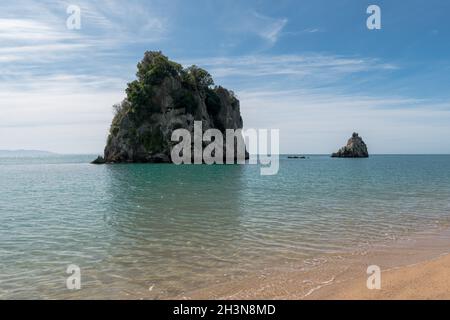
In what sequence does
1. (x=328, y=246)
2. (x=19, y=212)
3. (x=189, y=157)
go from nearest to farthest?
(x=328, y=246), (x=19, y=212), (x=189, y=157)

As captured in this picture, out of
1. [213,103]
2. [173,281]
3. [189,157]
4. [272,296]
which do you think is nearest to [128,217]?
[173,281]

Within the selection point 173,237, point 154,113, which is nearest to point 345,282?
point 173,237

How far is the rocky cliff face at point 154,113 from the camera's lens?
10544 cm

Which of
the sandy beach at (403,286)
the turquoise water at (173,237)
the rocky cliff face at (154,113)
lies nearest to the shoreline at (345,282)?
the sandy beach at (403,286)

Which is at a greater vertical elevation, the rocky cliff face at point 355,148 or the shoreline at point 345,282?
the rocky cliff face at point 355,148

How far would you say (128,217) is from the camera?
64.4 feet

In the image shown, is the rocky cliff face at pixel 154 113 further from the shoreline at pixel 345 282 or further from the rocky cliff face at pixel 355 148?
the rocky cliff face at pixel 355 148

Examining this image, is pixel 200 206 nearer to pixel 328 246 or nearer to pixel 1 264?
pixel 328 246

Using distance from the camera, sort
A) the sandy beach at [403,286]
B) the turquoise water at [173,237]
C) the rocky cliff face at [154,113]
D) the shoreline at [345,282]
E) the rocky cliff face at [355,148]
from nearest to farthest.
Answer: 1. the sandy beach at [403,286]
2. the shoreline at [345,282]
3. the turquoise water at [173,237]
4. the rocky cliff face at [154,113]
5. the rocky cliff face at [355,148]

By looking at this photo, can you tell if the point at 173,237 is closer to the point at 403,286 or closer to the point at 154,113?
the point at 403,286

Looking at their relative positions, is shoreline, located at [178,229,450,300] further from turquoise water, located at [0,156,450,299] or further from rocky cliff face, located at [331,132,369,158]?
rocky cliff face, located at [331,132,369,158]

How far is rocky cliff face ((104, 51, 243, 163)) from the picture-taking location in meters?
105

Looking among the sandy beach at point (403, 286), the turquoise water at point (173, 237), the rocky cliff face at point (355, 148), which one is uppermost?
the rocky cliff face at point (355, 148)
